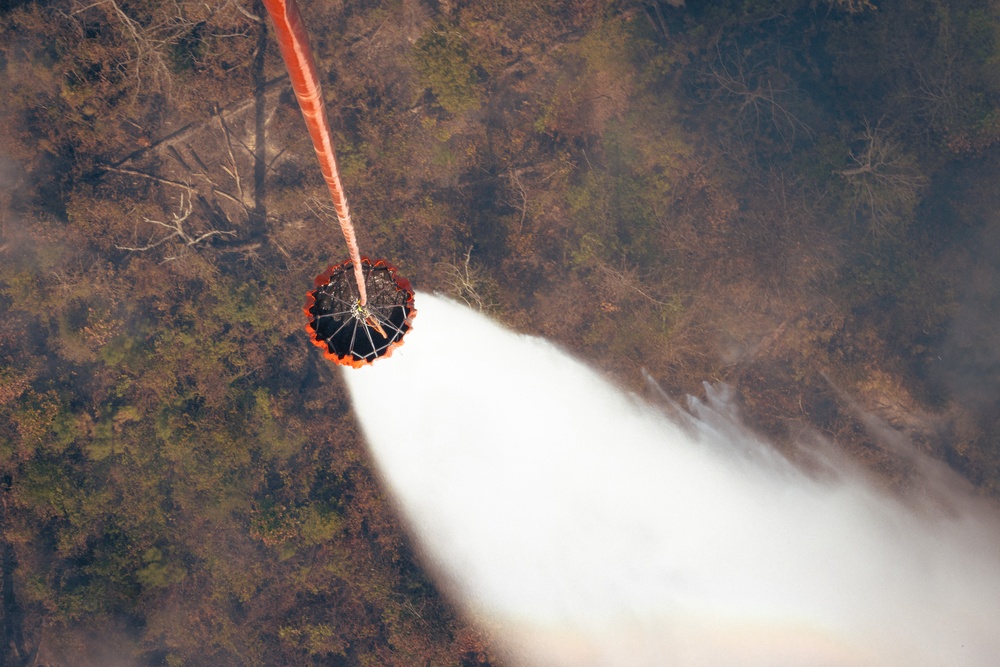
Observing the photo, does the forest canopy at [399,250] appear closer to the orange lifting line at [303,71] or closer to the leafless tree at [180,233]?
the leafless tree at [180,233]

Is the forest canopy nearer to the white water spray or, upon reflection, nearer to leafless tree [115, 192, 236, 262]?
leafless tree [115, 192, 236, 262]

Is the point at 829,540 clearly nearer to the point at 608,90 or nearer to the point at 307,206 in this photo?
the point at 608,90

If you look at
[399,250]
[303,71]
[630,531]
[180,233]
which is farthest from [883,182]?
[180,233]

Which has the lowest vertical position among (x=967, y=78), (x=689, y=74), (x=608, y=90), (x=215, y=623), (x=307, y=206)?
(x=215, y=623)

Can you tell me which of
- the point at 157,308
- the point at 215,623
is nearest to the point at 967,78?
the point at 157,308

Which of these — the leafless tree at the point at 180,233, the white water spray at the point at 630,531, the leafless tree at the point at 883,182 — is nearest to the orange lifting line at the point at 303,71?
the white water spray at the point at 630,531

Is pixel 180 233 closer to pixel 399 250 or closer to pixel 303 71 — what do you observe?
pixel 399 250
